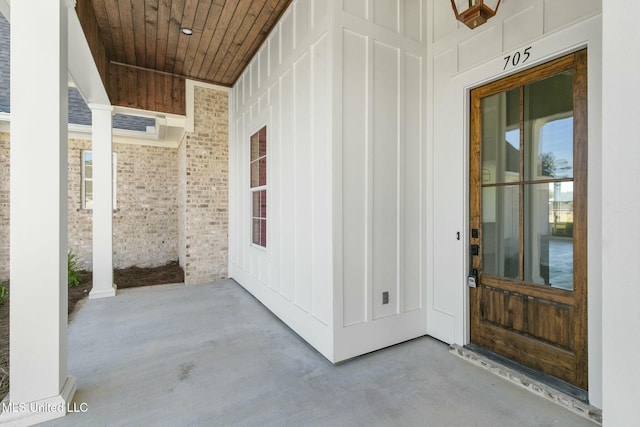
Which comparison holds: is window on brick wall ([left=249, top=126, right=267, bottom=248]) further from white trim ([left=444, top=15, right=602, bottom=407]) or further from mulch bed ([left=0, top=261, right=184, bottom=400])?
white trim ([left=444, top=15, right=602, bottom=407])

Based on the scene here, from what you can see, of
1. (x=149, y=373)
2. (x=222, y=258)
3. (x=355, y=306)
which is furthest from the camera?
(x=222, y=258)

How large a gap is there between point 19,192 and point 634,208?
10.7 ft

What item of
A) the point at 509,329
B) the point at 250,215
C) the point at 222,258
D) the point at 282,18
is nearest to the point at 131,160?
the point at 222,258

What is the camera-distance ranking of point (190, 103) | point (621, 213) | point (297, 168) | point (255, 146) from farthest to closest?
point (190, 103)
point (255, 146)
point (297, 168)
point (621, 213)

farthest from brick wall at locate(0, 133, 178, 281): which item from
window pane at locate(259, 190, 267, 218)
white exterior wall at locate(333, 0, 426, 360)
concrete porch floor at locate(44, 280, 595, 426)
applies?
white exterior wall at locate(333, 0, 426, 360)

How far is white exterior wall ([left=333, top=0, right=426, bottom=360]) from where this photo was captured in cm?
267

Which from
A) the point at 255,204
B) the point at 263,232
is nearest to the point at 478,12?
the point at 263,232

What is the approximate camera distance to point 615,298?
3.49ft

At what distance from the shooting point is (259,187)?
4.62 metres

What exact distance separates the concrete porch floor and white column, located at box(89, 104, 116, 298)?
1.40 meters

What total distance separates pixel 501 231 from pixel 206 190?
497 cm

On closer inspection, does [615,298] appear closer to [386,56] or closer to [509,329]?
[509,329]

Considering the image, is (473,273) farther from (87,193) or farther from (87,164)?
(87,164)

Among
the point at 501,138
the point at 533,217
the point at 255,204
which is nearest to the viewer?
the point at 533,217
